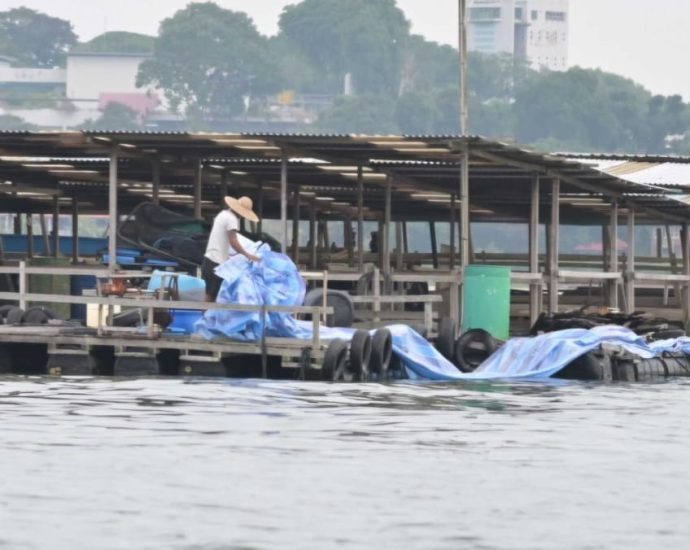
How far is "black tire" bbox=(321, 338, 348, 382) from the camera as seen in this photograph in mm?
25844

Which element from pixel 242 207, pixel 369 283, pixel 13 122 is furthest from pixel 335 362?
pixel 13 122

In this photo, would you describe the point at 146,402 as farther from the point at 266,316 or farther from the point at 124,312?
the point at 124,312

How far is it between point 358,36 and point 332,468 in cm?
16495

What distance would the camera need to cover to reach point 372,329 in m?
29.0

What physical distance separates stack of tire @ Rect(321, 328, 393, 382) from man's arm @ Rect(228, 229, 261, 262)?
54.4 inches

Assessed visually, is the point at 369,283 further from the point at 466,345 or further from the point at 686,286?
the point at 686,286

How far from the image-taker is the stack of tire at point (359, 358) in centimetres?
2592

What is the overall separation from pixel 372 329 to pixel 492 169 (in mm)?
5666

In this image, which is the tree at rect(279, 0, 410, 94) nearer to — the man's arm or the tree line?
the tree line

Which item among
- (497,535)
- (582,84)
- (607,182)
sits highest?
Result: (582,84)

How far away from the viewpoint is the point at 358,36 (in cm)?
18188

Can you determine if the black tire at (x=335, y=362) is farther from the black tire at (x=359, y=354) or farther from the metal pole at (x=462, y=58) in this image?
the metal pole at (x=462, y=58)

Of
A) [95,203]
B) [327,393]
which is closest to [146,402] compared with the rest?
[327,393]

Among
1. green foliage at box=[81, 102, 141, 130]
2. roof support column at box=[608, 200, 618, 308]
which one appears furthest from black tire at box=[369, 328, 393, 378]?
green foliage at box=[81, 102, 141, 130]
